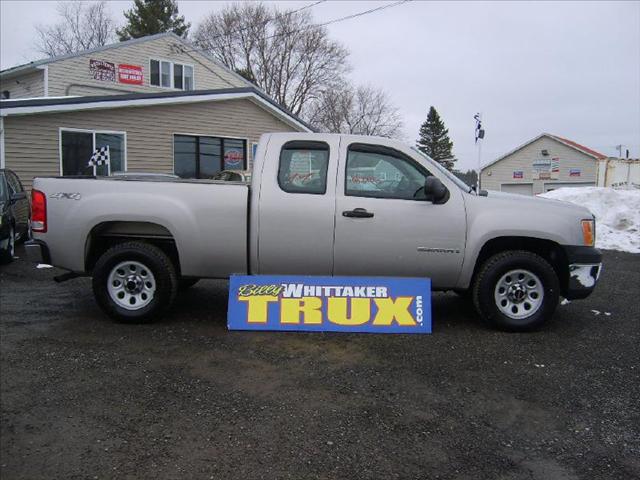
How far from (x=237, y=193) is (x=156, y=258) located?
3.44 ft

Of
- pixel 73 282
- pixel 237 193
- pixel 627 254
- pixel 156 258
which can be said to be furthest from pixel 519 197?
pixel 627 254

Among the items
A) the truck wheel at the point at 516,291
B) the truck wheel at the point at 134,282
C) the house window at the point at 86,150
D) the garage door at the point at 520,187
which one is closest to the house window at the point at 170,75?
the house window at the point at 86,150

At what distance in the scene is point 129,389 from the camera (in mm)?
3709

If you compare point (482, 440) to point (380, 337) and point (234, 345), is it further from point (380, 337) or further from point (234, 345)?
point (234, 345)

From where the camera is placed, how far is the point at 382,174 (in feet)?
17.2

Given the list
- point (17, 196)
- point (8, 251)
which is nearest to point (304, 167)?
point (8, 251)

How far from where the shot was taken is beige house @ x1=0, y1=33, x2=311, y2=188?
1326 cm

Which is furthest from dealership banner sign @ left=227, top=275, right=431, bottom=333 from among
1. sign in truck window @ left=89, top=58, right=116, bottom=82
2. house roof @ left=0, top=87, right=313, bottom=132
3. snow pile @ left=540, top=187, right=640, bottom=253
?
sign in truck window @ left=89, top=58, right=116, bottom=82

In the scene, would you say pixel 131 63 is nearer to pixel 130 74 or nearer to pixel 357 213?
pixel 130 74

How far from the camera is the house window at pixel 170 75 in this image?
2283 cm

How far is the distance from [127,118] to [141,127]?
47cm

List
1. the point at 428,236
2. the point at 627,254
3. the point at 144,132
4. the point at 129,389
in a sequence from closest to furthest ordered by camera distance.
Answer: the point at 129,389
the point at 428,236
the point at 627,254
the point at 144,132

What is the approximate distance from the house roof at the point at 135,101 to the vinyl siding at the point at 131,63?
20.7 ft

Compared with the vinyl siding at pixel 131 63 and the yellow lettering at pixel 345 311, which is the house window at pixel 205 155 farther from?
the yellow lettering at pixel 345 311
